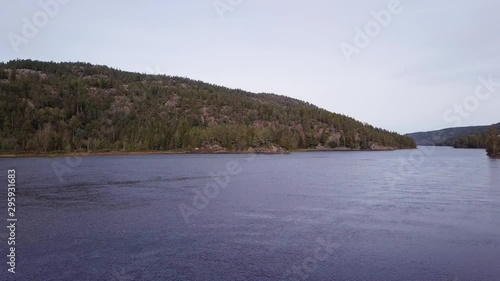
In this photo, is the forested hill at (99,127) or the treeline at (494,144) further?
the forested hill at (99,127)

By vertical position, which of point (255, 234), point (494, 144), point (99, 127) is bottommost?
point (255, 234)

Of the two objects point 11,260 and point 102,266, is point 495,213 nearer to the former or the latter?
point 102,266

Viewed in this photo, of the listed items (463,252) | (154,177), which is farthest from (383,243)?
(154,177)

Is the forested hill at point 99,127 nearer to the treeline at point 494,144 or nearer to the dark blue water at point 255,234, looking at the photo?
Result: the treeline at point 494,144

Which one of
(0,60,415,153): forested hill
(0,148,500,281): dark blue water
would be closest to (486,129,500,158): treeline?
(0,60,415,153): forested hill

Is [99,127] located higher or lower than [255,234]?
higher

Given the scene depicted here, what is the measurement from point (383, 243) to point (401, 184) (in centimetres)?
3043

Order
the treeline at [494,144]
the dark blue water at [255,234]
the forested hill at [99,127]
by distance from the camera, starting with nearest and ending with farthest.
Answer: the dark blue water at [255,234] < the treeline at [494,144] < the forested hill at [99,127]

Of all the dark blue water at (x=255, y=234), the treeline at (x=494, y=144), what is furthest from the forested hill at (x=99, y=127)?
the dark blue water at (x=255, y=234)

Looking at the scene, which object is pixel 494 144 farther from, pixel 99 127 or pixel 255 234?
pixel 99 127

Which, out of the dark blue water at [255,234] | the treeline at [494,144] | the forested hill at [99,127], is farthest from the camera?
the forested hill at [99,127]

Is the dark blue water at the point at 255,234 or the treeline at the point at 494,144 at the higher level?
the treeline at the point at 494,144

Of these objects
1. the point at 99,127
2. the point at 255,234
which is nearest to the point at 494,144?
the point at 255,234

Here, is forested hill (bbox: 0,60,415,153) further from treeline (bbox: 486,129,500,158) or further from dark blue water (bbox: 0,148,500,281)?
dark blue water (bbox: 0,148,500,281)
